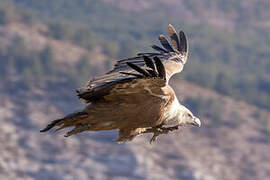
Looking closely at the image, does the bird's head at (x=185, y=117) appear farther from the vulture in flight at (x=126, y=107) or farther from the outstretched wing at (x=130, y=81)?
the outstretched wing at (x=130, y=81)

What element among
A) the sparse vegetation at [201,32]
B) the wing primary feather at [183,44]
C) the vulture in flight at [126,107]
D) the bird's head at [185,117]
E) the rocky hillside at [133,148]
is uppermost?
the sparse vegetation at [201,32]

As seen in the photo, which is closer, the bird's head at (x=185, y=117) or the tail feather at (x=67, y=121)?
the tail feather at (x=67, y=121)

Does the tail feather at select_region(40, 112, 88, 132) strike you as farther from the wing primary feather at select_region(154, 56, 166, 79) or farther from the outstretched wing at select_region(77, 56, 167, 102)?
the wing primary feather at select_region(154, 56, 166, 79)

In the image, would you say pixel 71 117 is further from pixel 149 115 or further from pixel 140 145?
pixel 140 145

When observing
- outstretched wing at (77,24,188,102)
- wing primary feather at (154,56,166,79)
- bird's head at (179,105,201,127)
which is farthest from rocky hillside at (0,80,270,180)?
wing primary feather at (154,56,166,79)

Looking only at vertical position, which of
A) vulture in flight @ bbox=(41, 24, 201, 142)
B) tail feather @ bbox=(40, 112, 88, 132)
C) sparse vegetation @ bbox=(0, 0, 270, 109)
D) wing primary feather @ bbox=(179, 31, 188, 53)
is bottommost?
tail feather @ bbox=(40, 112, 88, 132)

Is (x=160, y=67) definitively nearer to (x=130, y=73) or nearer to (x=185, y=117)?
(x=130, y=73)

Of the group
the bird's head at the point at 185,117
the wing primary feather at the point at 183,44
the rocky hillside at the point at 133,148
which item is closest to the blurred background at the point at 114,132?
the rocky hillside at the point at 133,148

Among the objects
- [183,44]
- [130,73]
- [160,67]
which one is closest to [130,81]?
[130,73]

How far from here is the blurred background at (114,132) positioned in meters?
47.6

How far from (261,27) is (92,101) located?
356 feet

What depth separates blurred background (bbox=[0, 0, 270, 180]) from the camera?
47.6 meters

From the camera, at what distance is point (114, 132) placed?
48.4 metres

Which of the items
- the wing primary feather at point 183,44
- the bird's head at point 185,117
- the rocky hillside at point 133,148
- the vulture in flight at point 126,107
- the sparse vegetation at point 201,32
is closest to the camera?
the vulture in flight at point 126,107
